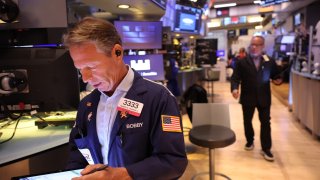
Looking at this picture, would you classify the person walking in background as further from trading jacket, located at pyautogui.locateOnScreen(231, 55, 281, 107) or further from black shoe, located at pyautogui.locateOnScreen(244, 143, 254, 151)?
black shoe, located at pyautogui.locateOnScreen(244, 143, 254, 151)

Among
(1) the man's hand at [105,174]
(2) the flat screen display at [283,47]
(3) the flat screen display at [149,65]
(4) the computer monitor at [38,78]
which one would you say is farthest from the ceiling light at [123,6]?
(2) the flat screen display at [283,47]

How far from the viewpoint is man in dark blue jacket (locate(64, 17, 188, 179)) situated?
948mm

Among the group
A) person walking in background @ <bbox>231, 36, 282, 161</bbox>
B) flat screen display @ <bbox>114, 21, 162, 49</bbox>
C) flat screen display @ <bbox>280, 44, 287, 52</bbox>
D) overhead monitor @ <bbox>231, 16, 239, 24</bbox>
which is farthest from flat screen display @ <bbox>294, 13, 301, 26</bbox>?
flat screen display @ <bbox>114, 21, 162, 49</bbox>

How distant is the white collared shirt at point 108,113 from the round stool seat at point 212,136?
1546 millimetres

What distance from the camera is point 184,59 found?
7809 mm

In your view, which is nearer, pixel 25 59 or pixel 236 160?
pixel 25 59

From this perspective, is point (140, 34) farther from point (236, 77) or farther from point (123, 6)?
point (236, 77)

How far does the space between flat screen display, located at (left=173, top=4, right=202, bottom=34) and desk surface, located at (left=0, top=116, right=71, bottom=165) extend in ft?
16.5

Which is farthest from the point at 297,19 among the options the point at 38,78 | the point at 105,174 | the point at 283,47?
the point at 105,174

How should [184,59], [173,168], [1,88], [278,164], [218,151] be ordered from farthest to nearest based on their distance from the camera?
[184,59] < [218,151] < [278,164] < [1,88] < [173,168]

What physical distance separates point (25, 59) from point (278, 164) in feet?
10.3

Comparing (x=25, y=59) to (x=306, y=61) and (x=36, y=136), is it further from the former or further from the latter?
(x=306, y=61)

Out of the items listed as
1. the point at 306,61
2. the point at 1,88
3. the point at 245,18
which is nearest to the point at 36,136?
the point at 1,88

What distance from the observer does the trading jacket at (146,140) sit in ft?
3.09
